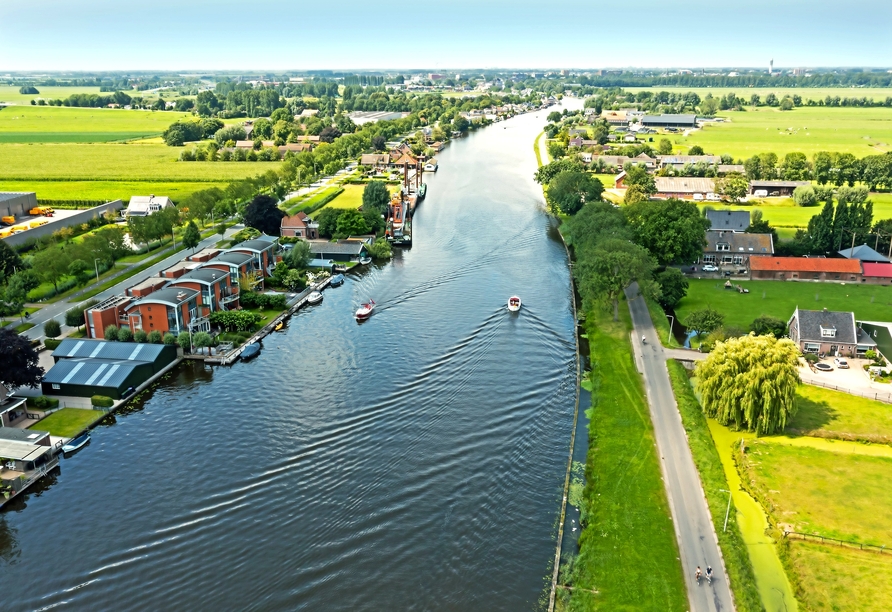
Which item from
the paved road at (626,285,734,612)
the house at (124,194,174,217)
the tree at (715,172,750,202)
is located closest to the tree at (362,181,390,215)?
the house at (124,194,174,217)

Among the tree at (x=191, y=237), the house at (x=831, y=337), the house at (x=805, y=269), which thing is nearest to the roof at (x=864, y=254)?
the house at (x=805, y=269)

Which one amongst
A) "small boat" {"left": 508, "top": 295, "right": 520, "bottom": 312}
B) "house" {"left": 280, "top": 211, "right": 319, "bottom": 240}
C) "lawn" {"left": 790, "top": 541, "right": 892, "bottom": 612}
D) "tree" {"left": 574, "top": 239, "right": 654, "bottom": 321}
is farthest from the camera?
"house" {"left": 280, "top": 211, "right": 319, "bottom": 240}

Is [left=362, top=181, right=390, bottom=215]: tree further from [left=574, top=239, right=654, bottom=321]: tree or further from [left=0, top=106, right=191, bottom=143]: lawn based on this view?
[left=0, top=106, right=191, bottom=143]: lawn

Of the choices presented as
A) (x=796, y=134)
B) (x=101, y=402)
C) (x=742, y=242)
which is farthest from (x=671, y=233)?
(x=796, y=134)

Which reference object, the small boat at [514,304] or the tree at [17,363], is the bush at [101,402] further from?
the small boat at [514,304]

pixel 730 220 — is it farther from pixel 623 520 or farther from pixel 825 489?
pixel 623 520

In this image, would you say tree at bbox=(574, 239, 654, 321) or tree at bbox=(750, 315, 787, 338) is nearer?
tree at bbox=(750, 315, 787, 338)
